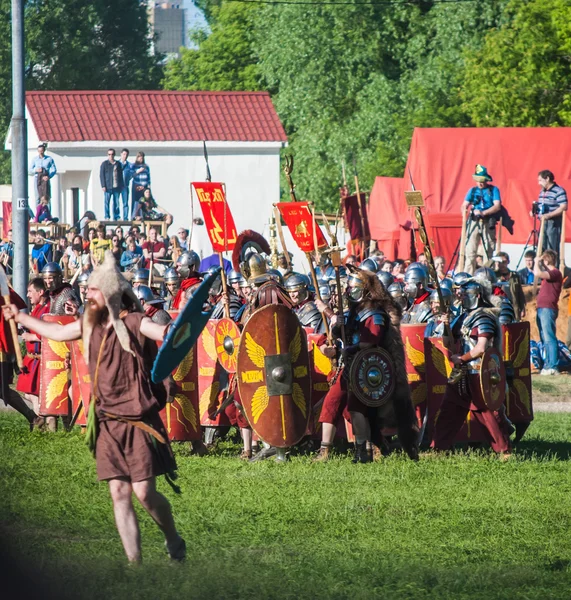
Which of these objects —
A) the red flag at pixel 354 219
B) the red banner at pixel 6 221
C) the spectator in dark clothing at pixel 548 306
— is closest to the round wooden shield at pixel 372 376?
the spectator in dark clothing at pixel 548 306

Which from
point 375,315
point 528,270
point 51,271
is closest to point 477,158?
point 528,270

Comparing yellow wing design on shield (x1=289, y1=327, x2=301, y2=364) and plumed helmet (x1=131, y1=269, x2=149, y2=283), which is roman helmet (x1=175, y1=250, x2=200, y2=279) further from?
yellow wing design on shield (x1=289, y1=327, x2=301, y2=364)

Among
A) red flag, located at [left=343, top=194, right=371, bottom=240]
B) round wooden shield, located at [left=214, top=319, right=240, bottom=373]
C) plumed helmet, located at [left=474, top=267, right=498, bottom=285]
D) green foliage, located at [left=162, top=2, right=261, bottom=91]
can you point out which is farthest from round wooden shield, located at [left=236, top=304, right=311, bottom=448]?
green foliage, located at [left=162, top=2, right=261, bottom=91]

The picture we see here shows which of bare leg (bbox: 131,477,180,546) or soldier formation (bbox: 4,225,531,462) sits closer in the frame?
bare leg (bbox: 131,477,180,546)

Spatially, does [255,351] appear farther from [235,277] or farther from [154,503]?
[154,503]

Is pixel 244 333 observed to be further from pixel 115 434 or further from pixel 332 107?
pixel 332 107

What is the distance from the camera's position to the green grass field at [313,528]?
6.42 meters

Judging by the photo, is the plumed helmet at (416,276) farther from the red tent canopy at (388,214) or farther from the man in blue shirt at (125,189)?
the man in blue shirt at (125,189)

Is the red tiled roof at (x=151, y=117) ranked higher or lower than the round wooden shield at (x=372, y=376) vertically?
higher

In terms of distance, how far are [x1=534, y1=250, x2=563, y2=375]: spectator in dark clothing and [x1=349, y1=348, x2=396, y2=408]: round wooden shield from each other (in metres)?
7.10

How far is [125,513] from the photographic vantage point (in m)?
6.39

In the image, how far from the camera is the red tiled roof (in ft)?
109

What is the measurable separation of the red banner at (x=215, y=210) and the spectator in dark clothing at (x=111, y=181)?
15064 mm

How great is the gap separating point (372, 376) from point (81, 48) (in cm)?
4947
